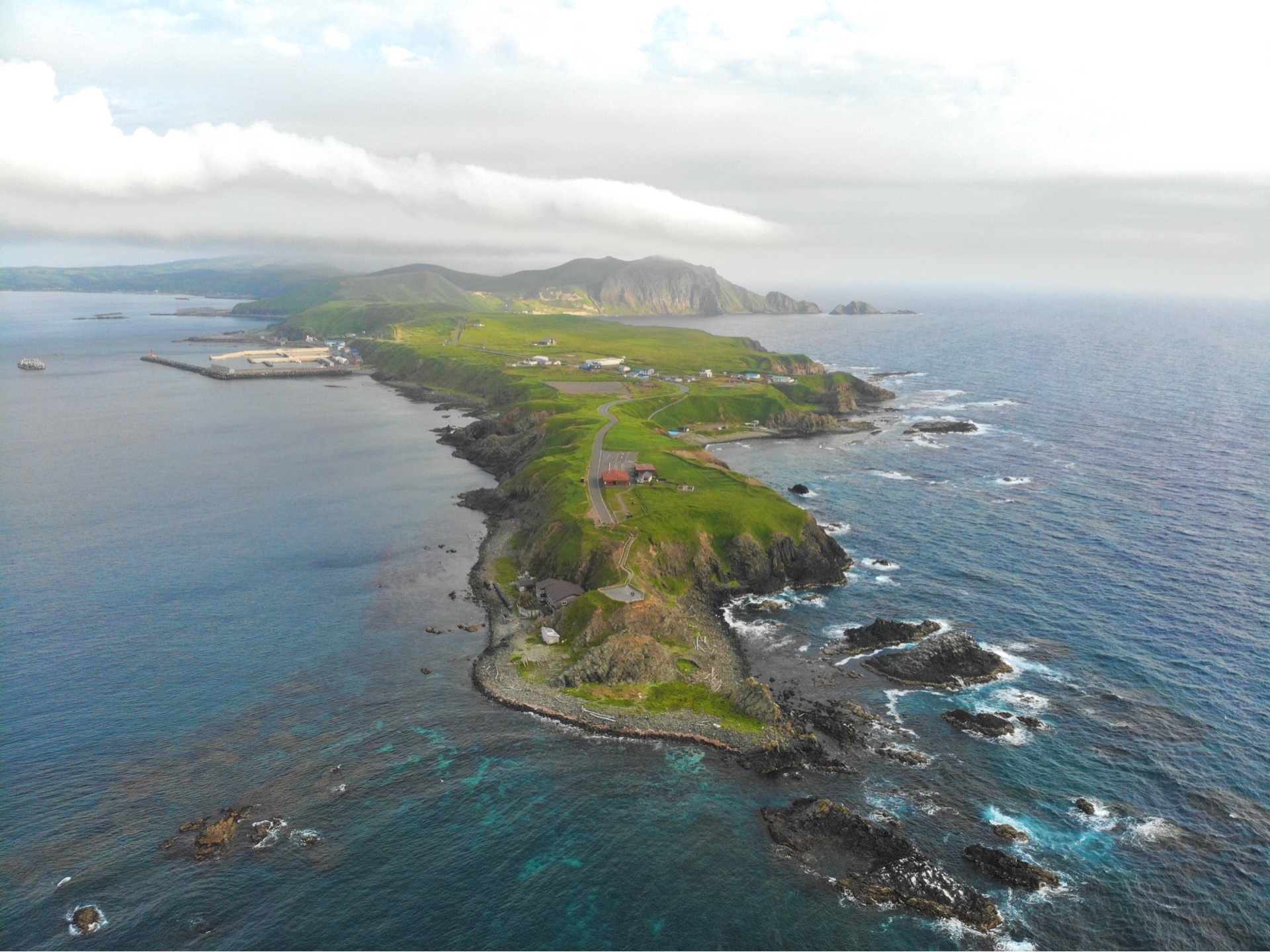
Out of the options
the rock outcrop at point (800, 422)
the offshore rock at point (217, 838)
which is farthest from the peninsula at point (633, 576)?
the rock outcrop at point (800, 422)

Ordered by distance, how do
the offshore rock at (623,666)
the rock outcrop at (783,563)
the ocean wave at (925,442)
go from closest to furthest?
the offshore rock at (623,666)
the rock outcrop at (783,563)
the ocean wave at (925,442)

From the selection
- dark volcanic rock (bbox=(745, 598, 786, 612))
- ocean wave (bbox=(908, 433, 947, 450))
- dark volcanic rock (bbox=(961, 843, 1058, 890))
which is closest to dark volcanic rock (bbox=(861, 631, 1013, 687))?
dark volcanic rock (bbox=(745, 598, 786, 612))

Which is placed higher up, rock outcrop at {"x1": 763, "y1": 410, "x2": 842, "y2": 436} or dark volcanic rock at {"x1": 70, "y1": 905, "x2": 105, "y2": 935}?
rock outcrop at {"x1": 763, "y1": 410, "x2": 842, "y2": 436}

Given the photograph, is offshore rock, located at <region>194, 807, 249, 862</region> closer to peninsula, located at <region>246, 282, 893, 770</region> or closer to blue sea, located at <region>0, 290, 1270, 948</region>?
blue sea, located at <region>0, 290, 1270, 948</region>

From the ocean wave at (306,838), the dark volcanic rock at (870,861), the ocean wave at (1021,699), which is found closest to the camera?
the dark volcanic rock at (870,861)

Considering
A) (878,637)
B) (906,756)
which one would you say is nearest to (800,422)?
(878,637)

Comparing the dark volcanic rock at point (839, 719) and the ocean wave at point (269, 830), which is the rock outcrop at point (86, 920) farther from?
the dark volcanic rock at point (839, 719)
